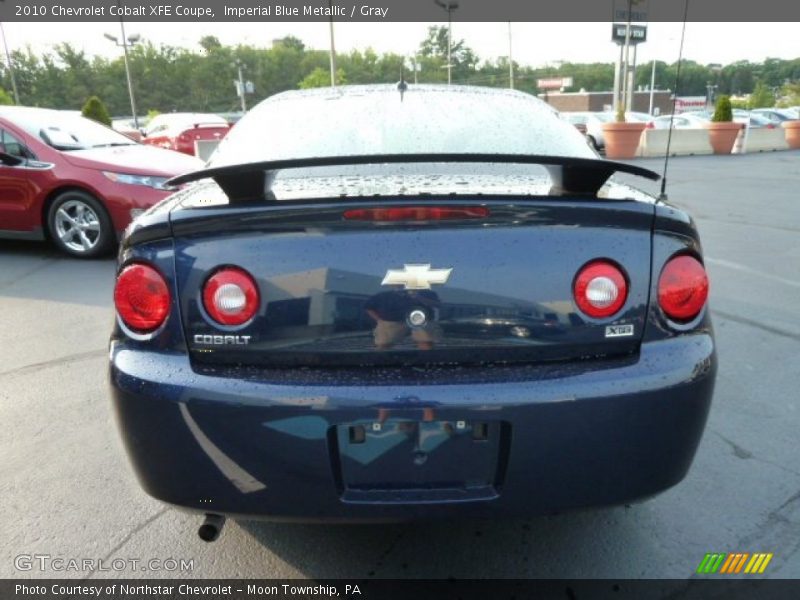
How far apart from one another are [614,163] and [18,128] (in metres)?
6.34

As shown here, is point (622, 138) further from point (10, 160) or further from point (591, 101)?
point (591, 101)

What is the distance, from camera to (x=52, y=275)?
5664 mm

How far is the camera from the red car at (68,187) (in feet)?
19.4

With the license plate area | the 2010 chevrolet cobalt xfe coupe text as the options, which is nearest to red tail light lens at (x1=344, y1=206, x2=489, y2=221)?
the 2010 chevrolet cobalt xfe coupe text

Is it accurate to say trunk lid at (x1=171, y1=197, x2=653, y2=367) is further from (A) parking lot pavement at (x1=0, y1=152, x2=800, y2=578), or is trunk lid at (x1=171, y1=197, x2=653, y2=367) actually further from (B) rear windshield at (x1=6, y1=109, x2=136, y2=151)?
(B) rear windshield at (x1=6, y1=109, x2=136, y2=151)

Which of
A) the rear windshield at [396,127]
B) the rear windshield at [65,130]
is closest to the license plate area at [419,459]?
the rear windshield at [396,127]

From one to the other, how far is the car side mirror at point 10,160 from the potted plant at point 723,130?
1987 cm

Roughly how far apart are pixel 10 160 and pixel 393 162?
5.91 meters

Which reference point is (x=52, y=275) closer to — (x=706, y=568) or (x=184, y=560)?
(x=184, y=560)

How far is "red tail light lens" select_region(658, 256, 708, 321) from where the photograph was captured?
1.72 meters

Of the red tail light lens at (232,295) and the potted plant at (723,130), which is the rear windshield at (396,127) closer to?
the red tail light lens at (232,295)
